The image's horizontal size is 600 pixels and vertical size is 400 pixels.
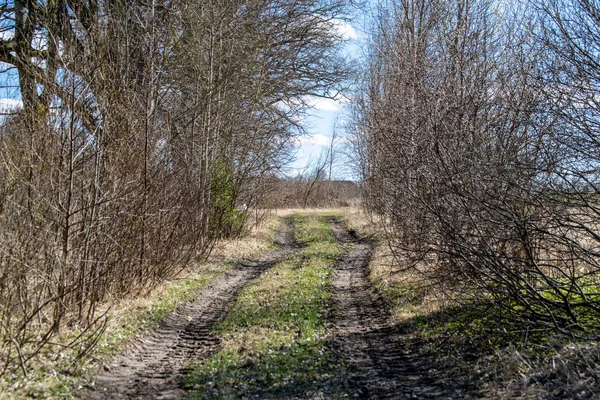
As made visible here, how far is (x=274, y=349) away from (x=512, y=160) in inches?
154

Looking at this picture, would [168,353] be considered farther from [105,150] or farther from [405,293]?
[405,293]

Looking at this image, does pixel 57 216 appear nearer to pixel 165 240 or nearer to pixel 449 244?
pixel 165 240

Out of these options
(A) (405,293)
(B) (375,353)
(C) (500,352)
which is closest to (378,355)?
(B) (375,353)

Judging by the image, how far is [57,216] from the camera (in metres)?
6.89

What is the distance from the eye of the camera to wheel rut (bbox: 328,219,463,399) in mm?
5402

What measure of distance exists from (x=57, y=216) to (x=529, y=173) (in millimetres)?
6184

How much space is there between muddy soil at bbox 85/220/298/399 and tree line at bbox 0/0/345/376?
0.62 metres

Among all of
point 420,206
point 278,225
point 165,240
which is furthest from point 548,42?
point 278,225

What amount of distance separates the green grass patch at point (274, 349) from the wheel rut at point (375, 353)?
23 cm

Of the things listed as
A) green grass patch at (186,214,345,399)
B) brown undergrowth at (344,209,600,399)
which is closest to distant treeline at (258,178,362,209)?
green grass patch at (186,214,345,399)

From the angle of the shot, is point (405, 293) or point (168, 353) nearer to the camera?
point (168, 353)

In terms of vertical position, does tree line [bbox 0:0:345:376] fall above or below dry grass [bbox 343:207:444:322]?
above

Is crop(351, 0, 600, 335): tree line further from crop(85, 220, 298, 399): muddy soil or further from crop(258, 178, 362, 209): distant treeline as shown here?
crop(258, 178, 362, 209): distant treeline

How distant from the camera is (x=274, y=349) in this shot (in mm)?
6875
